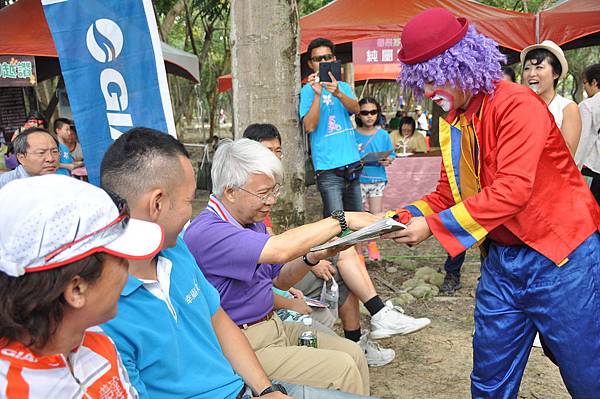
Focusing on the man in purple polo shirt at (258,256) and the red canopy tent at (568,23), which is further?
the red canopy tent at (568,23)

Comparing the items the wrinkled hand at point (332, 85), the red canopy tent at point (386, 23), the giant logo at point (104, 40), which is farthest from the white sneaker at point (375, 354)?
the red canopy tent at point (386, 23)

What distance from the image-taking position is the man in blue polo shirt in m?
1.57

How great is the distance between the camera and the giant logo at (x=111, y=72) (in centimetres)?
277

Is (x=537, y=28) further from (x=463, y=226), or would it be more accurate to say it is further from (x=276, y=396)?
(x=276, y=396)

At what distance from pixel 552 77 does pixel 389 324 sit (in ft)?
6.33

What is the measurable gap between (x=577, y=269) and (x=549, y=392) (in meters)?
1.29

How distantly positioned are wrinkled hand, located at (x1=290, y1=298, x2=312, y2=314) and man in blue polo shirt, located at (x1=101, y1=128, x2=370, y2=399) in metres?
0.96

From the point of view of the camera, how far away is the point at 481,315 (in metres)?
2.45

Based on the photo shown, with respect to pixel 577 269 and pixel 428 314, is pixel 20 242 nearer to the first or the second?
pixel 577 269

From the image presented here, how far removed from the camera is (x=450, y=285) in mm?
4820

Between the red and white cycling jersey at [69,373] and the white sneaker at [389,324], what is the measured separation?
2.41 meters

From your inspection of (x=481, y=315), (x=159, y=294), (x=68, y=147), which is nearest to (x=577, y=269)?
(x=481, y=315)

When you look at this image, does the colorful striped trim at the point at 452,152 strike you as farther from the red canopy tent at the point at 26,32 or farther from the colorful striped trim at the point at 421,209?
the red canopy tent at the point at 26,32

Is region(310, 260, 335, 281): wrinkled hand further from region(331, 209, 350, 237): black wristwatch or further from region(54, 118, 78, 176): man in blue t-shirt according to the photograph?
region(54, 118, 78, 176): man in blue t-shirt
